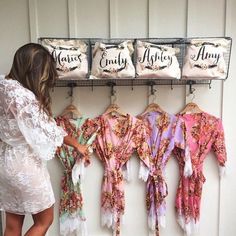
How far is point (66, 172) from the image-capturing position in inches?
83.9

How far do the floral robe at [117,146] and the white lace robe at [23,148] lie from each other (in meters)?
0.43

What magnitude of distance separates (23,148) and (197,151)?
109 cm

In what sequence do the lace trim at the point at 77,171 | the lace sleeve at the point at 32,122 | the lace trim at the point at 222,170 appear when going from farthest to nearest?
the lace trim at the point at 222,170 → the lace trim at the point at 77,171 → the lace sleeve at the point at 32,122

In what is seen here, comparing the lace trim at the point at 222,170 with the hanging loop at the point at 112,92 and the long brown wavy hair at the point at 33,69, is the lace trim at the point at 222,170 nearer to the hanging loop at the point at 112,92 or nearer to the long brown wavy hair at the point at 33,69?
the hanging loop at the point at 112,92

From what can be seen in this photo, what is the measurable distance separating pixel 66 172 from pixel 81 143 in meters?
0.21

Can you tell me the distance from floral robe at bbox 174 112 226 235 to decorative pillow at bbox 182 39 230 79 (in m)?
0.35

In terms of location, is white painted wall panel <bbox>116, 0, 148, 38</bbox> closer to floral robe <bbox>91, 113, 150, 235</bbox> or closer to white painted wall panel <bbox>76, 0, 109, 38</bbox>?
white painted wall panel <bbox>76, 0, 109, 38</bbox>

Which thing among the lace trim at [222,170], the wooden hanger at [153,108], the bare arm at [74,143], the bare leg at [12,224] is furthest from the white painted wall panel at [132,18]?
the bare leg at [12,224]

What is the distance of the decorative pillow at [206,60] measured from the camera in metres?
1.87

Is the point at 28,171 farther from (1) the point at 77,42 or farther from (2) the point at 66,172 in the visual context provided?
(1) the point at 77,42

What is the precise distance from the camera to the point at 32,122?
160 cm

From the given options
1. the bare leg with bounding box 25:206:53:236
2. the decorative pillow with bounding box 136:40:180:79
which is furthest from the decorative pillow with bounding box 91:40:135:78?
the bare leg with bounding box 25:206:53:236

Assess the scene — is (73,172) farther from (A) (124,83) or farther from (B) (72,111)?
(A) (124,83)

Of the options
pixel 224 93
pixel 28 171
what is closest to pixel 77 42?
pixel 28 171
